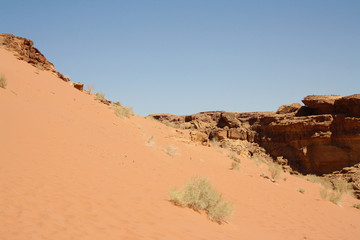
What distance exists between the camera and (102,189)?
18.3 feet

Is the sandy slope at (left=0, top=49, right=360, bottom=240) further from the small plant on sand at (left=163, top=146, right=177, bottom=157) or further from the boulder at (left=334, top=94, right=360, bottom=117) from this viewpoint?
the boulder at (left=334, top=94, right=360, bottom=117)

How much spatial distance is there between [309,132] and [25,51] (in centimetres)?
2191

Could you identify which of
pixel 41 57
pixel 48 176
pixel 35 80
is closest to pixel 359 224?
pixel 48 176

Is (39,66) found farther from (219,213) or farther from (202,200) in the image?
(219,213)

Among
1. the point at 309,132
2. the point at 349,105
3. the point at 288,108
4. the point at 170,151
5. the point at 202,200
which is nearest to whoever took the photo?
the point at 202,200

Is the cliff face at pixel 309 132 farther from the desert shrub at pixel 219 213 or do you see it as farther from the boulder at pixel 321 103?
the desert shrub at pixel 219 213

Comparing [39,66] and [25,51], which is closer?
[39,66]

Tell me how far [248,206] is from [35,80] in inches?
467

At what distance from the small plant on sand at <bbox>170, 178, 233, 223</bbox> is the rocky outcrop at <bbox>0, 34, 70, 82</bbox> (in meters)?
14.9

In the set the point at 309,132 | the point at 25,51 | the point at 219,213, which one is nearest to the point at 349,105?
the point at 309,132

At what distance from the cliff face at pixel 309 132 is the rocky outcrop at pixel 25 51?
14.9 metres

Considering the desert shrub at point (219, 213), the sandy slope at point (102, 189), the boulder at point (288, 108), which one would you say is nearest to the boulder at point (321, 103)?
A: the boulder at point (288, 108)

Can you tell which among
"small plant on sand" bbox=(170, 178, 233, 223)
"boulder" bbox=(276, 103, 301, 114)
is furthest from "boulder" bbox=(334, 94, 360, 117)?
"small plant on sand" bbox=(170, 178, 233, 223)

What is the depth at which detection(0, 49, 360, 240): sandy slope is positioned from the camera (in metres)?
3.96
